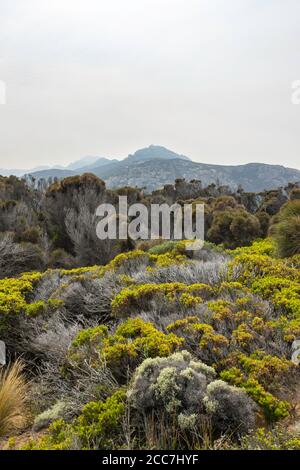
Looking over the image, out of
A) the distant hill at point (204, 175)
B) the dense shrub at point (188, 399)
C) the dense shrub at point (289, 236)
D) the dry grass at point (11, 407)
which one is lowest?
the dry grass at point (11, 407)

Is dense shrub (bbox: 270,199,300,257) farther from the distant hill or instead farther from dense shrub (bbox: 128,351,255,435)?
the distant hill

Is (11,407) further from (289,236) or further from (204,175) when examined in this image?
(204,175)

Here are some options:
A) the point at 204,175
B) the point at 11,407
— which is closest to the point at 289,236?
the point at 11,407

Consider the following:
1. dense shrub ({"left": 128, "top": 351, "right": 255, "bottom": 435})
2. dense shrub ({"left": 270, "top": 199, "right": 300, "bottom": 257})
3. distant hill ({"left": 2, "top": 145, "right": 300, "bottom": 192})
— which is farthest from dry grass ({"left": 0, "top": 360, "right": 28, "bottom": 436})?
distant hill ({"left": 2, "top": 145, "right": 300, "bottom": 192})

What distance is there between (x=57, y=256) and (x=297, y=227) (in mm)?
10742

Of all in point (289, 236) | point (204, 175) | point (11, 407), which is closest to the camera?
point (11, 407)

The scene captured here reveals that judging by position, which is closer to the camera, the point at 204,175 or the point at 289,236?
the point at 289,236

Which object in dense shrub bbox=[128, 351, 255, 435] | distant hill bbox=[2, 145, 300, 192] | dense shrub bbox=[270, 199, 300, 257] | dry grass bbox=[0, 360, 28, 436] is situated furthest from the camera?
distant hill bbox=[2, 145, 300, 192]

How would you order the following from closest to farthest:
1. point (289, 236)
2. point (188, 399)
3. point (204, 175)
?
1. point (188, 399)
2. point (289, 236)
3. point (204, 175)

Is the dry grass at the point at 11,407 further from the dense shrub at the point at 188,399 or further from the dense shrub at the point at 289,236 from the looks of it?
the dense shrub at the point at 289,236

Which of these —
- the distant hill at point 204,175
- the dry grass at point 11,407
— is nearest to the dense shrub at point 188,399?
the dry grass at point 11,407

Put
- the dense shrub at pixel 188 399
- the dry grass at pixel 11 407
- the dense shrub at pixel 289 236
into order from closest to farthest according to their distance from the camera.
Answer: the dense shrub at pixel 188 399
the dry grass at pixel 11 407
the dense shrub at pixel 289 236

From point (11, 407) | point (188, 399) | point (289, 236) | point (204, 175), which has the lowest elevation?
point (11, 407)

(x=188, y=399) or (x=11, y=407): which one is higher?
(x=188, y=399)
